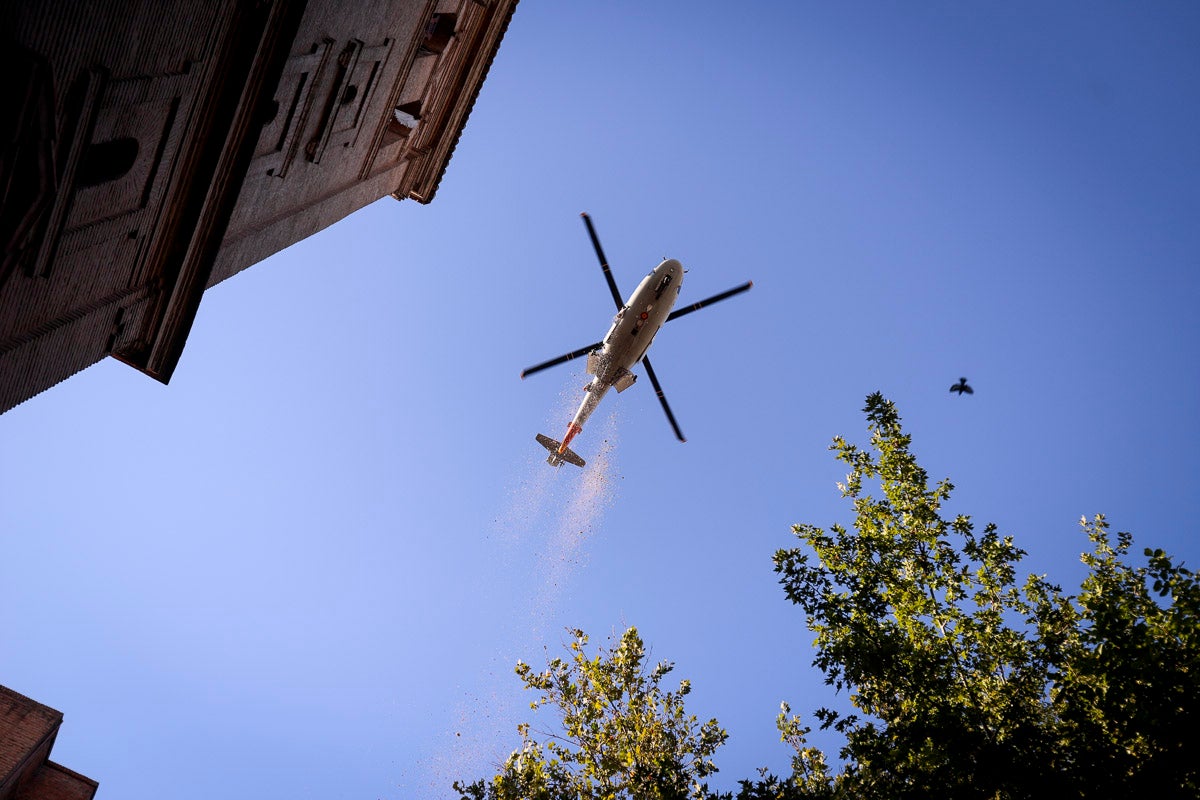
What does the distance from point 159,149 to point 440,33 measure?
8498mm

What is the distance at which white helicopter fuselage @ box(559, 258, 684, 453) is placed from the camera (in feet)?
59.0

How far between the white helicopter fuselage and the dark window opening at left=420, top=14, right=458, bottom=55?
7.09 metres

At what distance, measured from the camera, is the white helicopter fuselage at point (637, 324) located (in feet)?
59.0

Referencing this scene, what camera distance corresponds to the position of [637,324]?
18078 millimetres

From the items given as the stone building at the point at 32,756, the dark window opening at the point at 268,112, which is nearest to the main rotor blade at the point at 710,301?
the dark window opening at the point at 268,112

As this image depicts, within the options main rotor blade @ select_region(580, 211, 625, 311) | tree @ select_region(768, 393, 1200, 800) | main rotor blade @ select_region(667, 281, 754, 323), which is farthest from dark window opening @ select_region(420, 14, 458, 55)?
tree @ select_region(768, 393, 1200, 800)

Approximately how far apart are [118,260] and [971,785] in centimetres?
1188

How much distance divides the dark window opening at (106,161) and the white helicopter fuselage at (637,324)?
468 inches

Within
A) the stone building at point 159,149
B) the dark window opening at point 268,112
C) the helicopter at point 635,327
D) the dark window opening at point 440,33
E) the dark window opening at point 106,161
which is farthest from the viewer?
the helicopter at point 635,327

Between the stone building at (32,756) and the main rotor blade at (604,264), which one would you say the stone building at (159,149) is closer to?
the main rotor blade at (604,264)

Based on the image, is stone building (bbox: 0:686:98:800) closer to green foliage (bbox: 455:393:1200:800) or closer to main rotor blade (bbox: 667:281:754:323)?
green foliage (bbox: 455:393:1200:800)

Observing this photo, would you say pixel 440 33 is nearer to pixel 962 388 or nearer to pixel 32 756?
pixel 962 388

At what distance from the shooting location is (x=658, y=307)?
18078 millimetres

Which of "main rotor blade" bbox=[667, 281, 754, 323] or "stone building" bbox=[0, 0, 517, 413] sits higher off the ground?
"main rotor blade" bbox=[667, 281, 754, 323]
